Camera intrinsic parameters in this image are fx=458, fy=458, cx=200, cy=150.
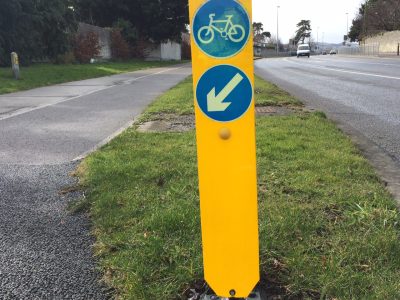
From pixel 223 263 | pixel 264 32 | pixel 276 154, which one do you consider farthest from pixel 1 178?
pixel 264 32

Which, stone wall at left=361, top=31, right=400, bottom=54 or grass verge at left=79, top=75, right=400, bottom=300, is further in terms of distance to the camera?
stone wall at left=361, top=31, right=400, bottom=54

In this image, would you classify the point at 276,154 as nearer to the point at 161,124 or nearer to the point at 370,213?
the point at 370,213

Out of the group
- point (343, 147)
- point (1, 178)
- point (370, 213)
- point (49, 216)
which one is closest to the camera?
point (370, 213)

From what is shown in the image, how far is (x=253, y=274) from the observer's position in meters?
2.09

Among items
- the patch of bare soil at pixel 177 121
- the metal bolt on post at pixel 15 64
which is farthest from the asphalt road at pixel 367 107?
the metal bolt on post at pixel 15 64

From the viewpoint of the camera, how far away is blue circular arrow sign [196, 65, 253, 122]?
1.87 meters

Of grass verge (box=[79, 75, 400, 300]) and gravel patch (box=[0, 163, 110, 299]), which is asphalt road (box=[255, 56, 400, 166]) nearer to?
grass verge (box=[79, 75, 400, 300])

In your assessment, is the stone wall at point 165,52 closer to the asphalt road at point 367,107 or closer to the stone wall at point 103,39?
the stone wall at point 103,39

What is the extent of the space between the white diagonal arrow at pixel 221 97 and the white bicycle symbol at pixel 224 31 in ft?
0.50

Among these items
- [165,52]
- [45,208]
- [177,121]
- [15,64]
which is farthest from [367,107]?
[165,52]

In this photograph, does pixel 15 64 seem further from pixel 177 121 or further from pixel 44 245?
pixel 44 245

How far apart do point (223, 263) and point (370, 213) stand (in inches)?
61.3

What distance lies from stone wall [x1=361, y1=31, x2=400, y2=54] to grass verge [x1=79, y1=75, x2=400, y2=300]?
186ft

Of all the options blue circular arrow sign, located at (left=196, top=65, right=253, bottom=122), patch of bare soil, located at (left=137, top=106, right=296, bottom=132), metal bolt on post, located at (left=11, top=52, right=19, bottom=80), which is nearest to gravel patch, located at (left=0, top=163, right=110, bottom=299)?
blue circular arrow sign, located at (left=196, top=65, right=253, bottom=122)
